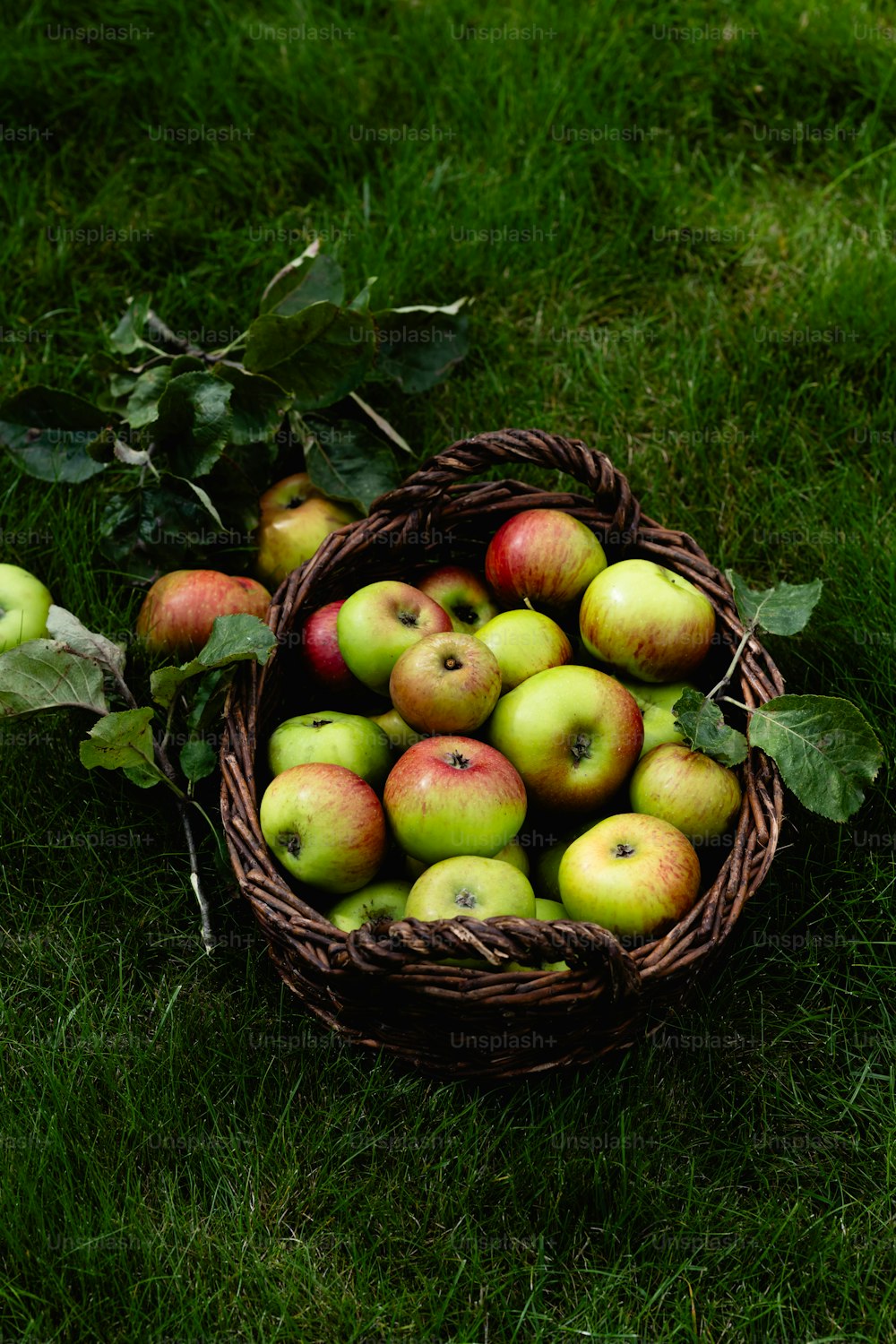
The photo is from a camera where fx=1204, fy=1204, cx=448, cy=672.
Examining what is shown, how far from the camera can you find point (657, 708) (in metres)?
2.65

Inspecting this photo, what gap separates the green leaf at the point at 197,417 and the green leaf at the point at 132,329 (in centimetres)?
42

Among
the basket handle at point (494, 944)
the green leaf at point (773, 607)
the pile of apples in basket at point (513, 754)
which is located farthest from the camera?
the green leaf at point (773, 607)

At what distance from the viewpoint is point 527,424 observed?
3.49 meters

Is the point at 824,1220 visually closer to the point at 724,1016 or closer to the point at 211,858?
the point at 724,1016

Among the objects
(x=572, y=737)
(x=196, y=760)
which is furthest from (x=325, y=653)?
(x=572, y=737)

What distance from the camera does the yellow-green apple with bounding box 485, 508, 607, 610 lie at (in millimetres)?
2689

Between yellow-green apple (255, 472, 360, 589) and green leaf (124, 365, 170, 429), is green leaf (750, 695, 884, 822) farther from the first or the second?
green leaf (124, 365, 170, 429)

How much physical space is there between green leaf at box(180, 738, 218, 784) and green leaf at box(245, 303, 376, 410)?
0.98 m

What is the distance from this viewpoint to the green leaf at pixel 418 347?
3412 mm

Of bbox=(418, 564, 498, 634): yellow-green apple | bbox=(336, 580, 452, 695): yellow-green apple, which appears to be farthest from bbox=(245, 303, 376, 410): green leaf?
bbox=(336, 580, 452, 695): yellow-green apple

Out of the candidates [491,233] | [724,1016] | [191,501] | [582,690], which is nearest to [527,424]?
[491,233]

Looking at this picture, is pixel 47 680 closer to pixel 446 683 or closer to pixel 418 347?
pixel 446 683

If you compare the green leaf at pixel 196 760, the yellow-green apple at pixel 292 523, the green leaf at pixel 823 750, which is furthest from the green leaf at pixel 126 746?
the green leaf at pixel 823 750

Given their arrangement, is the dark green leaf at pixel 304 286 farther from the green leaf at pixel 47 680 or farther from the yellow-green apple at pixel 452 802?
the yellow-green apple at pixel 452 802
